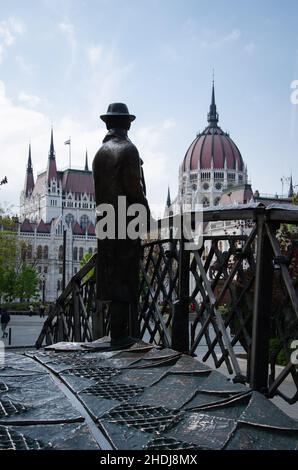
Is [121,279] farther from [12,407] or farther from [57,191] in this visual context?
[57,191]

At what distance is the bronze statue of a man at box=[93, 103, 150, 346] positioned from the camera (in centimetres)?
525

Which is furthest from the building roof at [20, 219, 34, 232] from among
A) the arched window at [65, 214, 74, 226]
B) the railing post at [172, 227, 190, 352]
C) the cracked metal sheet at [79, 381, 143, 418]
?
the cracked metal sheet at [79, 381, 143, 418]

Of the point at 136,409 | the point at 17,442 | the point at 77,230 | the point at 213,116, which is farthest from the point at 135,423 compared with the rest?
the point at 213,116

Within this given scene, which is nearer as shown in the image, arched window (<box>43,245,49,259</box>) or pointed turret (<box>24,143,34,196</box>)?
arched window (<box>43,245,49,259</box>)

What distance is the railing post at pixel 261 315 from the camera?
3404 millimetres

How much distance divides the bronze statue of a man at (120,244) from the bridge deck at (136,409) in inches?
50.0

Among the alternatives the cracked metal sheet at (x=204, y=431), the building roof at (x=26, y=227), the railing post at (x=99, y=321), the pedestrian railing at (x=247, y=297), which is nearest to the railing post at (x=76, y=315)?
the railing post at (x=99, y=321)

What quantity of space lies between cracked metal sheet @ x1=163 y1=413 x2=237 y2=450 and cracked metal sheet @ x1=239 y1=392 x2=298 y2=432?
91 mm

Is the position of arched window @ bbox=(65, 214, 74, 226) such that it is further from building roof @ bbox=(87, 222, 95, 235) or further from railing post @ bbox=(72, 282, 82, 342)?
railing post @ bbox=(72, 282, 82, 342)

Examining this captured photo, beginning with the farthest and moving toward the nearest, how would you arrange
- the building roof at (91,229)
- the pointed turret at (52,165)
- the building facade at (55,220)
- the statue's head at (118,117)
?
the pointed turret at (52,165) < the building roof at (91,229) < the building facade at (55,220) < the statue's head at (118,117)

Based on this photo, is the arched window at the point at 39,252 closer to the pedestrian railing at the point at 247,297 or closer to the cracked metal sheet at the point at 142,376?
the pedestrian railing at the point at 247,297

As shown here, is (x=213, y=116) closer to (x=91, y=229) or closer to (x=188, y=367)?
(x=91, y=229)

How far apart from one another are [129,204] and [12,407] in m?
2.74

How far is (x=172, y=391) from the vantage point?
3.08 meters
